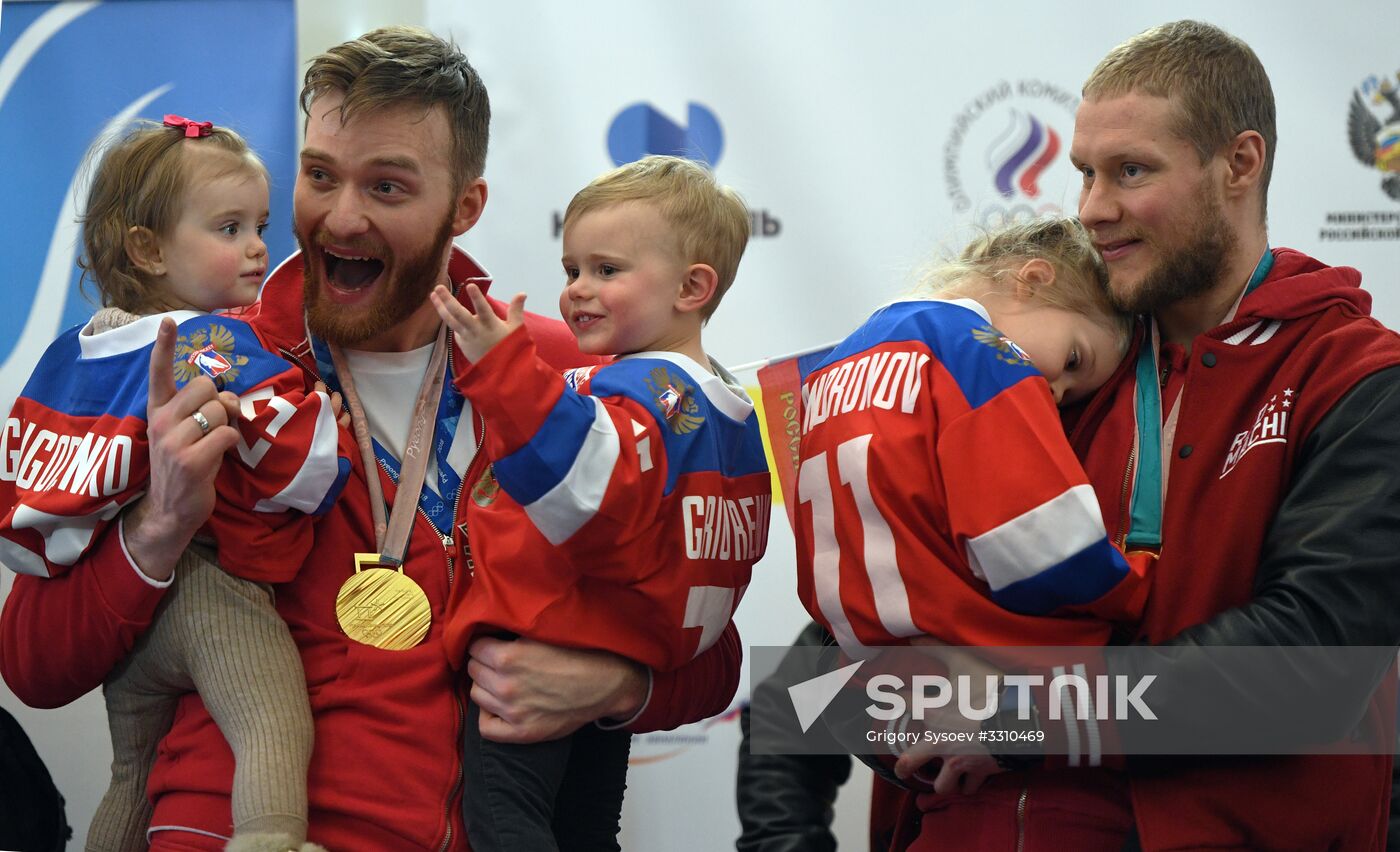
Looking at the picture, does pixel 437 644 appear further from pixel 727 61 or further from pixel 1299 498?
pixel 727 61

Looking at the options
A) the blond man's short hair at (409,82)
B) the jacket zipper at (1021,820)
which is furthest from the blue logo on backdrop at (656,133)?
the jacket zipper at (1021,820)

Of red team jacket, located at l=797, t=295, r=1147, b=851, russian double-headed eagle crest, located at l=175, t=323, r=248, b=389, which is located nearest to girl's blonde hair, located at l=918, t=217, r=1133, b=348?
red team jacket, located at l=797, t=295, r=1147, b=851

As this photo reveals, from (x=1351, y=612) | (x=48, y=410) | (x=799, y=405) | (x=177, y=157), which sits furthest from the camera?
(x=799, y=405)

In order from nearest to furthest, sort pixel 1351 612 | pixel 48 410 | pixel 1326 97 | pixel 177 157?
pixel 1351 612 → pixel 48 410 → pixel 177 157 → pixel 1326 97

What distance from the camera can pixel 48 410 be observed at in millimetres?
2074

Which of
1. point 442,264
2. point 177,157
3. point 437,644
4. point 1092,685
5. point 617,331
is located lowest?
point 1092,685

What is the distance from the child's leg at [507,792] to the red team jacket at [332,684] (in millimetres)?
29

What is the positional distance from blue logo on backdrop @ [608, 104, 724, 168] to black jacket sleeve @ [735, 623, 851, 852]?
134cm

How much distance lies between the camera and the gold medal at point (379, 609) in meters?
2.07

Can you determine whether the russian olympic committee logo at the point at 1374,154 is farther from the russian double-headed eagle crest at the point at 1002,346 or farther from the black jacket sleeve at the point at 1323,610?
the russian double-headed eagle crest at the point at 1002,346

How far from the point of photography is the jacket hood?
6.49 ft

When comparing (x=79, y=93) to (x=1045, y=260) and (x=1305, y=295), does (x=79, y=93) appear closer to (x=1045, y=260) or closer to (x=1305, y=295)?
(x=1045, y=260)

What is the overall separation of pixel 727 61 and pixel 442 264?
1407 mm

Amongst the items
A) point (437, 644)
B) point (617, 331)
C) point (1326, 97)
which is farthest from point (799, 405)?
point (1326, 97)
